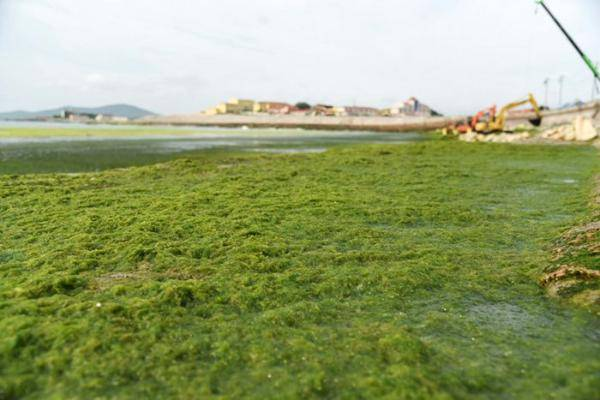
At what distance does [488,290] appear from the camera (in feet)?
15.2

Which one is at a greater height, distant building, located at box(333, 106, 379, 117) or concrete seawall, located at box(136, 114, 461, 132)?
distant building, located at box(333, 106, 379, 117)

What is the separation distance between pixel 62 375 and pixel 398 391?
2.35 meters

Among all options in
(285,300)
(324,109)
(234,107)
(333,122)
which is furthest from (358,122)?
(285,300)

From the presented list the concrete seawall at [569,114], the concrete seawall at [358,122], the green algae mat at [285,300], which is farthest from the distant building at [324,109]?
the green algae mat at [285,300]

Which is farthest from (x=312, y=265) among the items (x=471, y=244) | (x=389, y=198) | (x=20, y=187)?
(x=20, y=187)

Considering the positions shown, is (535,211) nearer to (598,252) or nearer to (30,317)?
(598,252)

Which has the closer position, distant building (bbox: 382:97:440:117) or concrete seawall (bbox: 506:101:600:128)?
concrete seawall (bbox: 506:101:600:128)

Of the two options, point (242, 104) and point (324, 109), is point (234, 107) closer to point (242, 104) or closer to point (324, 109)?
point (242, 104)

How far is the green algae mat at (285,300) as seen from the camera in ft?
9.93

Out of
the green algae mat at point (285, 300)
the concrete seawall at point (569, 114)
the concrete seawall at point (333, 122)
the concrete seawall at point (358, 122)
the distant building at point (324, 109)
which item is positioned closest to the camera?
the green algae mat at point (285, 300)

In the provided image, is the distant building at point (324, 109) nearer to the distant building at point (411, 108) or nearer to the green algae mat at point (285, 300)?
the distant building at point (411, 108)

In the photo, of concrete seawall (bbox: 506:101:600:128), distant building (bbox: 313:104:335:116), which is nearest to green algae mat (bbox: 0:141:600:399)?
concrete seawall (bbox: 506:101:600:128)

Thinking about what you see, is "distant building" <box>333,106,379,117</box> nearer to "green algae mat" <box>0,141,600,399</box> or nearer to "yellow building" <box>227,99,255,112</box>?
"yellow building" <box>227,99,255,112</box>

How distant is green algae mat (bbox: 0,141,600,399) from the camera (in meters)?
3.03
